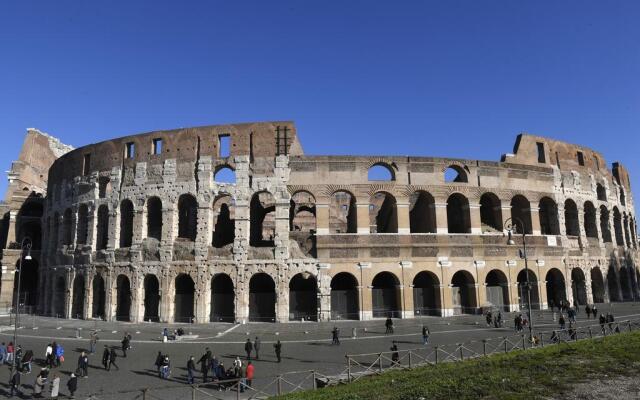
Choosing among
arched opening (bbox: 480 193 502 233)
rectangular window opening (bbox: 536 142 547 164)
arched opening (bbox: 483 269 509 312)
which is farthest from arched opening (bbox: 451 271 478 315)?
rectangular window opening (bbox: 536 142 547 164)

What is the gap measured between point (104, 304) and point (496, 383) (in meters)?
29.5

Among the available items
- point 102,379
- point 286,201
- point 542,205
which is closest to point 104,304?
point 286,201

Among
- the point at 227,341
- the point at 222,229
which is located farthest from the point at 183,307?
the point at 227,341

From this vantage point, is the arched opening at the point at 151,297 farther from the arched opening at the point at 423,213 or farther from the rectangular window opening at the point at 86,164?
the arched opening at the point at 423,213

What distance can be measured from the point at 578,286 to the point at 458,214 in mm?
11762

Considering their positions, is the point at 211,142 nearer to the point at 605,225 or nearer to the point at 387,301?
the point at 387,301

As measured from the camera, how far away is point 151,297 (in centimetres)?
3203

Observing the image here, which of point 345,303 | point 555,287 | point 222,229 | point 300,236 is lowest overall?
point 345,303

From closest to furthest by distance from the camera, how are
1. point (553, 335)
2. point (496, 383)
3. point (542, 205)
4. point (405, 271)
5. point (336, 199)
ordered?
point (496, 383) → point (553, 335) → point (405, 271) → point (542, 205) → point (336, 199)

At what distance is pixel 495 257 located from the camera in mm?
31016

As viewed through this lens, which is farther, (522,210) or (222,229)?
(222,229)

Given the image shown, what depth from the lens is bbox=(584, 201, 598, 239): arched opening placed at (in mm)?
37531

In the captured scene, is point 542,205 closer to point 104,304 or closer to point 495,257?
point 495,257

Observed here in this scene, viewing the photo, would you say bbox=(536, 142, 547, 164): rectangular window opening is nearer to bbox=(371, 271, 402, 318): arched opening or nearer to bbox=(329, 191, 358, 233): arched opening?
bbox=(371, 271, 402, 318): arched opening
